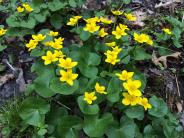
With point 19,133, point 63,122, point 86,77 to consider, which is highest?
point 86,77

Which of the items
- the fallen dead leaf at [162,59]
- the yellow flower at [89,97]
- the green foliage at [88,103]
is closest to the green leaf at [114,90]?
the green foliage at [88,103]

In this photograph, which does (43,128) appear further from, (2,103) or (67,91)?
(2,103)

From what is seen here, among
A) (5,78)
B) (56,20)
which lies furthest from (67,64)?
(56,20)

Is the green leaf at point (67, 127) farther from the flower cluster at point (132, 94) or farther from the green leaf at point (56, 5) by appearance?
the green leaf at point (56, 5)

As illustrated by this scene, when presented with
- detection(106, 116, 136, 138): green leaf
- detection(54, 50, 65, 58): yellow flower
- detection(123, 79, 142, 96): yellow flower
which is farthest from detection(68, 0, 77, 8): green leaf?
detection(106, 116, 136, 138): green leaf

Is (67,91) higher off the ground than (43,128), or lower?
higher

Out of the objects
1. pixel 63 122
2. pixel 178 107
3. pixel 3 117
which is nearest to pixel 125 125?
pixel 63 122
